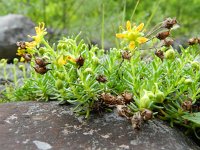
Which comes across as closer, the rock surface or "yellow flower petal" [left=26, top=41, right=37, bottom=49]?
the rock surface

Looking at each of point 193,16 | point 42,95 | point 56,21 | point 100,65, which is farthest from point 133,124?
point 193,16

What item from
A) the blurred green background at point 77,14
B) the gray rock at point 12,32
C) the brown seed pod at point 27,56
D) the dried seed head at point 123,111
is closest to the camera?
the dried seed head at point 123,111

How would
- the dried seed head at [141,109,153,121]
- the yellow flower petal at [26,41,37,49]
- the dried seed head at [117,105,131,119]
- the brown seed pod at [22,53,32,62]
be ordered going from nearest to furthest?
1. the dried seed head at [141,109,153,121]
2. the dried seed head at [117,105,131,119]
3. the yellow flower petal at [26,41,37,49]
4. the brown seed pod at [22,53,32,62]

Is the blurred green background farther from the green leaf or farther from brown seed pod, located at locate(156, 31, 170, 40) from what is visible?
the green leaf

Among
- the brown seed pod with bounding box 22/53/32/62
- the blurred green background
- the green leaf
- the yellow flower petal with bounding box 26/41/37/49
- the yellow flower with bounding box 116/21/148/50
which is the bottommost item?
the green leaf

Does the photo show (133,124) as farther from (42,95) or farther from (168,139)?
(42,95)

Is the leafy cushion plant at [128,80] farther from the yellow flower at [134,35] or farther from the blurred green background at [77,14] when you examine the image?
the blurred green background at [77,14]

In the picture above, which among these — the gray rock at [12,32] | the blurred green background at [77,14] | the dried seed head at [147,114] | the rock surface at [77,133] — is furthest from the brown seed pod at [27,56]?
the blurred green background at [77,14]

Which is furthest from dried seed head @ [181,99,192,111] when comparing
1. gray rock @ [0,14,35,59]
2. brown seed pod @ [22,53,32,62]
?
gray rock @ [0,14,35,59]
